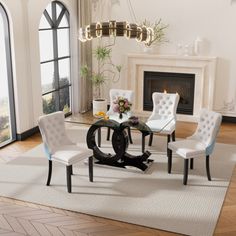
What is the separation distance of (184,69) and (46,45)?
3023 mm

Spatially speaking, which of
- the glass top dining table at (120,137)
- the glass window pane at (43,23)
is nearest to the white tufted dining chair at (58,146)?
the glass top dining table at (120,137)

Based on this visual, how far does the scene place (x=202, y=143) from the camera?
5.74 m

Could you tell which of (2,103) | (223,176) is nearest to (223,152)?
(223,176)

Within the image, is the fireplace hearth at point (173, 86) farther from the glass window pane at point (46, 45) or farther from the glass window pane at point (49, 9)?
the glass window pane at point (49, 9)

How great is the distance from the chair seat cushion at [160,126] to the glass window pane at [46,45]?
309 centimetres

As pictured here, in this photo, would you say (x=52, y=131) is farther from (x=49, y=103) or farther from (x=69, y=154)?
(x=49, y=103)

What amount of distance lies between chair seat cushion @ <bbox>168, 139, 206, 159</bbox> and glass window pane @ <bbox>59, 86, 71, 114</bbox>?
A: 3.96m

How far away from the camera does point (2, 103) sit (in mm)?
7148

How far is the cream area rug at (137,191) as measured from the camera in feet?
15.3

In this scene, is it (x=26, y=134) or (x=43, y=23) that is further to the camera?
(x=43, y=23)

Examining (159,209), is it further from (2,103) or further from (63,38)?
(63,38)

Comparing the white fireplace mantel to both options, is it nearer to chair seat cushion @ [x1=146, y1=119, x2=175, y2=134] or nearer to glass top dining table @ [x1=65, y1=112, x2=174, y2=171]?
chair seat cushion @ [x1=146, y1=119, x2=175, y2=134]

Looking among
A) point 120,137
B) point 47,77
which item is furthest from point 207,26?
point 120,137

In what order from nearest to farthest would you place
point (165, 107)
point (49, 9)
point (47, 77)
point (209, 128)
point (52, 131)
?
1. point (52, 131)
2. point (209, 128)
3. point (165, 107)
4. point (49, 9)
5. point (47, 77)
